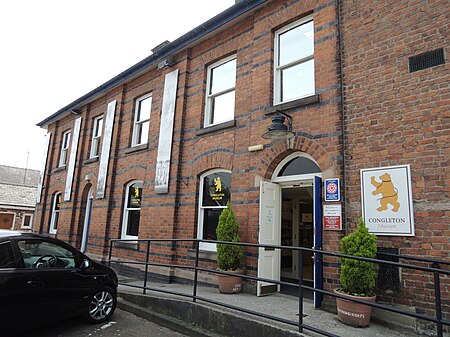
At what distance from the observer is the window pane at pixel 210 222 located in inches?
301

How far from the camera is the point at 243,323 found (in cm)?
430

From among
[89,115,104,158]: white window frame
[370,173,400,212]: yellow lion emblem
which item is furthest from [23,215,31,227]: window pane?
[370,173,400,212]: yellow lion emblem

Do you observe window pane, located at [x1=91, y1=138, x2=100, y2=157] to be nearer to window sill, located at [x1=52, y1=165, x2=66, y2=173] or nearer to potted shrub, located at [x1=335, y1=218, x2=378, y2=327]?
window sill, located at [x1=52, y1=165, x2=66, y2=173]

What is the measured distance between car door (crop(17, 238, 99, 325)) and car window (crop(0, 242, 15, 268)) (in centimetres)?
15

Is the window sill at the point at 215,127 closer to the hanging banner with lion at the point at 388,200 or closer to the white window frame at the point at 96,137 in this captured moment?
the hanging banner with lion at the point at 388,200

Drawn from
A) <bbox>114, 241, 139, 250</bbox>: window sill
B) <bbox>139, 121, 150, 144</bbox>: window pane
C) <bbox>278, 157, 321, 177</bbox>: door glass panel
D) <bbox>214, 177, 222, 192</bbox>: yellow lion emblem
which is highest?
<bbox>139, 121, 150, 144</bbox>: window pane

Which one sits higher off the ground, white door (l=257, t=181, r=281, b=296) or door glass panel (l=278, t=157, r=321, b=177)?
door glass panel (l=278, t=157, r=321, b=177)

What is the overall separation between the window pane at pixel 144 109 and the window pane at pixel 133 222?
3204mm

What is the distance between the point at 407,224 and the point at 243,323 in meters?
2.81

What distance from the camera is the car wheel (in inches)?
196

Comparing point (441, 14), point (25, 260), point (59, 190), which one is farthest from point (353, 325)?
point (59, 190)

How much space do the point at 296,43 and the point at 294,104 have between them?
5.26 feet

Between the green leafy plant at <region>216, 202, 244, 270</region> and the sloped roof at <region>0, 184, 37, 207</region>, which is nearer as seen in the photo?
the green leafy plant at <region>216, 202, 244, 270</region>

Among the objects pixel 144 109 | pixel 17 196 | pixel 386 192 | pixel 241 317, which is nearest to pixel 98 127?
pixel 144 109
